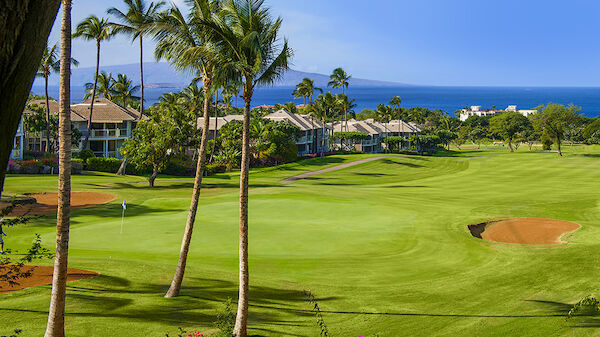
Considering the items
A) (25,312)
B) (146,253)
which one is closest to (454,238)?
(146,253)

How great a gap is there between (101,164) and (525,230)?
4975 centimetres

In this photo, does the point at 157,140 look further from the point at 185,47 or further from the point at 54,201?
the point at 185,47

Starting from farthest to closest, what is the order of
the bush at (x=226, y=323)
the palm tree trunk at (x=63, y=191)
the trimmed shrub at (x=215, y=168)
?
1. the trimmed shrub at (x=215, y=168)
2. the bush at (x=226, y=323)
3. the palm tree trunk at (x=63, y=191)

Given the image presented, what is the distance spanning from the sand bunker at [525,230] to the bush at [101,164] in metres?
46.4

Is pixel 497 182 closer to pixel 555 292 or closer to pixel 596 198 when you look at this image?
pixel 596 198

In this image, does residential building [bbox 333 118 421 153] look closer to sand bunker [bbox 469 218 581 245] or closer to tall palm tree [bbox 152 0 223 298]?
sand bunker [bbox 469 218 581 245]

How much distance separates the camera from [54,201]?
3781cm

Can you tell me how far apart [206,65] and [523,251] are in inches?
701

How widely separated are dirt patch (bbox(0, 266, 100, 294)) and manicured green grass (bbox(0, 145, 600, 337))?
1.71 feet

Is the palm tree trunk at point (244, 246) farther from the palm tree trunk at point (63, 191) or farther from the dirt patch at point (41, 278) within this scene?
the dirt patch at point (41, 278)

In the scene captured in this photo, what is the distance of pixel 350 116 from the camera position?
175250 millimetres

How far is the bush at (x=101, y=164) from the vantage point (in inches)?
2478

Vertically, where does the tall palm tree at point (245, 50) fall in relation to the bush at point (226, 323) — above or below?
above

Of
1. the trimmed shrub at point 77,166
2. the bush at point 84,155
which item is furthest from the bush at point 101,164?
the trimmed shrub at point 77,166
